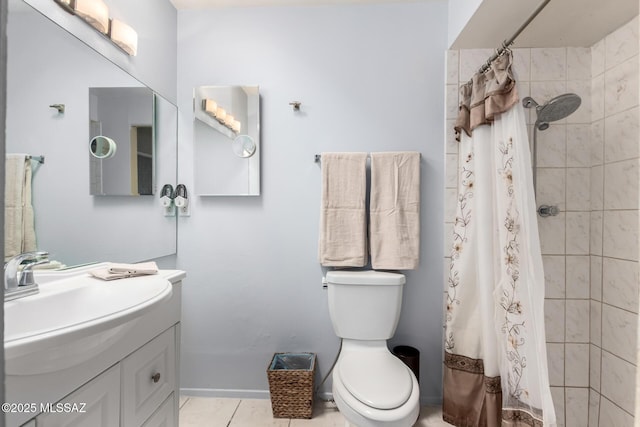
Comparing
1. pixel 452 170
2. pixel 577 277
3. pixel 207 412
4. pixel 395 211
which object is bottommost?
pixel 207 412

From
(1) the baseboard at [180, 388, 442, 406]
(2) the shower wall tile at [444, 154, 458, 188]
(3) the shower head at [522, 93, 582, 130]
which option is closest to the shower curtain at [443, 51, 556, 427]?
(2) the shower wall tile at [444, 154, 458, 188]

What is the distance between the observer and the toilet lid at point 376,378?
1.23 metres

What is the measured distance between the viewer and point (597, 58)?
1617 millimetres

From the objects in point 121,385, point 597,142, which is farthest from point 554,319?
point 121,385

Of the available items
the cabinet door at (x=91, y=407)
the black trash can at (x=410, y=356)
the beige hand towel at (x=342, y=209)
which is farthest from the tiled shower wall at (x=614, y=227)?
the cabinet door at (x=91, y=407)

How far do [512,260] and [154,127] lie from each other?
1.88 m

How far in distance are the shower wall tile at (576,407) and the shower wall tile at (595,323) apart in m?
0.28

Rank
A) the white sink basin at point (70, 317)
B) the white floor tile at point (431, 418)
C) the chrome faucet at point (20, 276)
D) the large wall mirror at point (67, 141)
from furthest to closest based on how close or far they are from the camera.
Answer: the white floor tile at point (431, 418) < the large wall mirror at point (67, 141) < the chrome faucet at point (20, 276) < the white sink basin at point (70, 317)

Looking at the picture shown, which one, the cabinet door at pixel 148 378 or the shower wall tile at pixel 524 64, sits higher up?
the shower wall tile at pixel 524 64

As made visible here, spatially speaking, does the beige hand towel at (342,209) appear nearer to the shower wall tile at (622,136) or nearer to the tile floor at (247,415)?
the tile floor at (247,415)

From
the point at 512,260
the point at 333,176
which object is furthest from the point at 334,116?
the point at 512,260

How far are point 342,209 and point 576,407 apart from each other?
1.62 metres

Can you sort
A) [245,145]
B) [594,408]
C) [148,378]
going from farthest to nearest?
1. [245,145]
2. [594,408]
3. [148,378]

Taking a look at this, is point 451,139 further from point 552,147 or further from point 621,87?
point 621,87
